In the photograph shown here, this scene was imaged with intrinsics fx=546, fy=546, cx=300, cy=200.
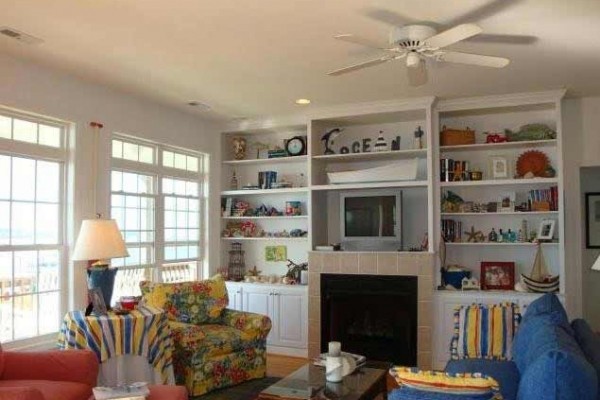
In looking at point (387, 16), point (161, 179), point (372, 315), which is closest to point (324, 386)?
point (387, 16)

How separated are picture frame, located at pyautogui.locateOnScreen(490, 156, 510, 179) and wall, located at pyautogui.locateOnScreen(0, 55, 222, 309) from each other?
3303 millimetres

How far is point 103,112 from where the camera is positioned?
4941 mm

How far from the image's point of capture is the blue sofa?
80.2 inches

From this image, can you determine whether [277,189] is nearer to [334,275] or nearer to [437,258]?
[334,275]

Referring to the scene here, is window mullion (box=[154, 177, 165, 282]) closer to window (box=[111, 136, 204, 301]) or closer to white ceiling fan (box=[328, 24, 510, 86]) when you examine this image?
window (box=[111, 136, 204, 301])

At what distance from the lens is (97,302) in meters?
4.06

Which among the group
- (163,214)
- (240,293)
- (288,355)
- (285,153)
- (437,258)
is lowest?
(288,355)

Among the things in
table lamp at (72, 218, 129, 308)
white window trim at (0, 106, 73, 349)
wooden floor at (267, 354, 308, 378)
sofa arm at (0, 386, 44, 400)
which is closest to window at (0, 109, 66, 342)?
white window trim at (0, 106, 73, 349)

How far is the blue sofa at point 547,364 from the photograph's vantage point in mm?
2037

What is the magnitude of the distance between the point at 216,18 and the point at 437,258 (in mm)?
3290

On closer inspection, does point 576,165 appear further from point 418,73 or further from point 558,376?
point 558,376

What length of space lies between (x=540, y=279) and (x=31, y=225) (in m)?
4.50

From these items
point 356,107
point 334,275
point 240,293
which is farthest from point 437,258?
point 240,293

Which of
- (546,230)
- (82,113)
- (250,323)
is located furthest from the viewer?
(546,230)
